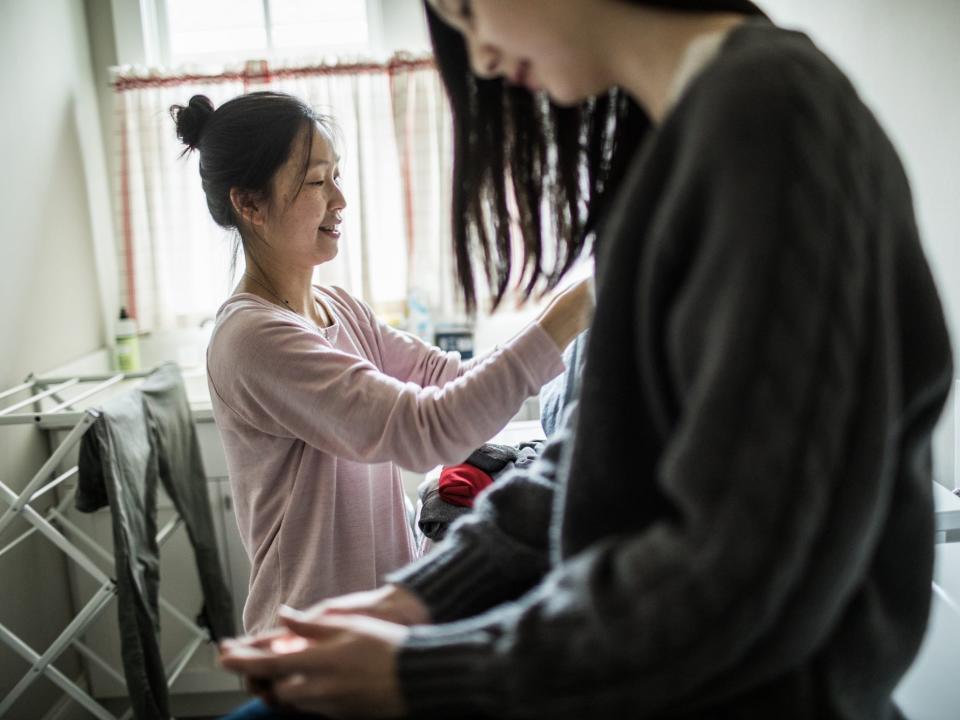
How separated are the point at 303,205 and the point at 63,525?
134 centimetres

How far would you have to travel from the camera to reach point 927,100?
5.00ft

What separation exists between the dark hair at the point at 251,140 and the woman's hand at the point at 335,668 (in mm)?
861

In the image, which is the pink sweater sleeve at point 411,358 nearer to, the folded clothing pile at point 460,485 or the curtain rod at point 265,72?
the folded clothing pile at point 460,485

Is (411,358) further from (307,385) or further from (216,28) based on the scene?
(216,28)

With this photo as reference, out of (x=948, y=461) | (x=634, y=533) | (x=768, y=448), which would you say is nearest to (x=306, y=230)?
(x=634, y=533)

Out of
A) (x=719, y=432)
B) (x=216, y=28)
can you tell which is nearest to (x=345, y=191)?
(x=216, y=28)

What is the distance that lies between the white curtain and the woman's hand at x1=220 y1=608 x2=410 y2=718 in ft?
6.43

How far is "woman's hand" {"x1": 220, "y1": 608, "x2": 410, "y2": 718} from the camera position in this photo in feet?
1.67

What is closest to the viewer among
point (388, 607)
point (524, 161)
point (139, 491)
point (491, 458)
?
point (388, 607)

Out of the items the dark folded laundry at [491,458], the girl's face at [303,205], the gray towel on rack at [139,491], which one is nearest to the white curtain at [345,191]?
the gray towel on rack at [139,491]

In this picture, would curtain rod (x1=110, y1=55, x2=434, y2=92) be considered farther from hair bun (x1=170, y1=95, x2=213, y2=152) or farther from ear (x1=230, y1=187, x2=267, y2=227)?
ear (x1=230, y1=187, x2=267, y2=227)

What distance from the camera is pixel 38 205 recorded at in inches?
86.4

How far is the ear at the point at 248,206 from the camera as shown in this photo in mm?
1308

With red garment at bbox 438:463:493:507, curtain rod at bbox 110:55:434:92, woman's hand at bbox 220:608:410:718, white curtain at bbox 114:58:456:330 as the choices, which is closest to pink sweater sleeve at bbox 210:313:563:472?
red garment at bbox 438:463:493:507
